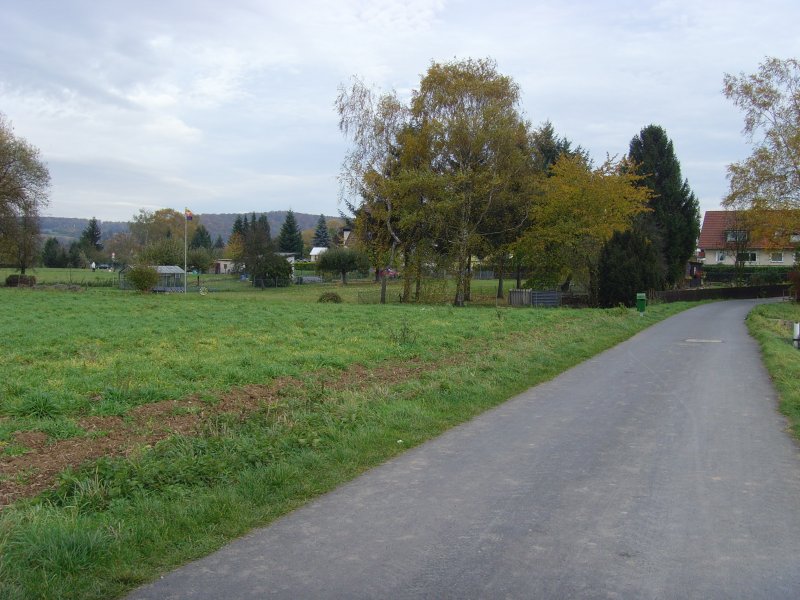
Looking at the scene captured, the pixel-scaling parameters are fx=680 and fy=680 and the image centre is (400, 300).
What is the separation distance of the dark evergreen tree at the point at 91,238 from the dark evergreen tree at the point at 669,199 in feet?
391

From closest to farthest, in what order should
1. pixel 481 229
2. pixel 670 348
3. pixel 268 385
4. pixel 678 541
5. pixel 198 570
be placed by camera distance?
pixel 198 570
pixel 678 541
pixel 268 385
pixel 670 348
pixel 481 229

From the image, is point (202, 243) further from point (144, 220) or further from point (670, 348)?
point (670, 348)

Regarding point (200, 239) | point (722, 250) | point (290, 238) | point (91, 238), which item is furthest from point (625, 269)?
point (91, 238)

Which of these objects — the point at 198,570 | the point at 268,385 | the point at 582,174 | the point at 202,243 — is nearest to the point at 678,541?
the point at 198,570

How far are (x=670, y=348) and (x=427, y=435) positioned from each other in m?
12.3

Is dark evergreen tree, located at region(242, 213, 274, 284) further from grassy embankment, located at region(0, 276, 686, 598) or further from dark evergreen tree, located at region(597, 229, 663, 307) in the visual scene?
grassy embankment, located at region(0, 276, 686, 598)

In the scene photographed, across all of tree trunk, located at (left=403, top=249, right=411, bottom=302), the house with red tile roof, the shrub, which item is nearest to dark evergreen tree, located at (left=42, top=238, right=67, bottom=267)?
tree trunk, located at (left=403, top=249, right=411, bottom=302)

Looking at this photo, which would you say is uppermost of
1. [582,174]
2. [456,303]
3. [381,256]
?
[582,174]

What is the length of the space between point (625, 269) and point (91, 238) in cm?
14420

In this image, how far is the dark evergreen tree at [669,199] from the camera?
56500mm

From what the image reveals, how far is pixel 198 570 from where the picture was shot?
179 inches

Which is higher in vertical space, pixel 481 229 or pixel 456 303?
pixel 481 229

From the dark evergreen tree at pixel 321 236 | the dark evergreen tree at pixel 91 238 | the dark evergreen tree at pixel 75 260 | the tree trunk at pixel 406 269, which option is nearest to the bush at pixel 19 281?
the tree trunk at pixel 406 269

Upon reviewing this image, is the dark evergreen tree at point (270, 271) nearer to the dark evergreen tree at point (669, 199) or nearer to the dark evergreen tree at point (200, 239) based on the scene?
the dark evergreen tree at point (669, 199)
